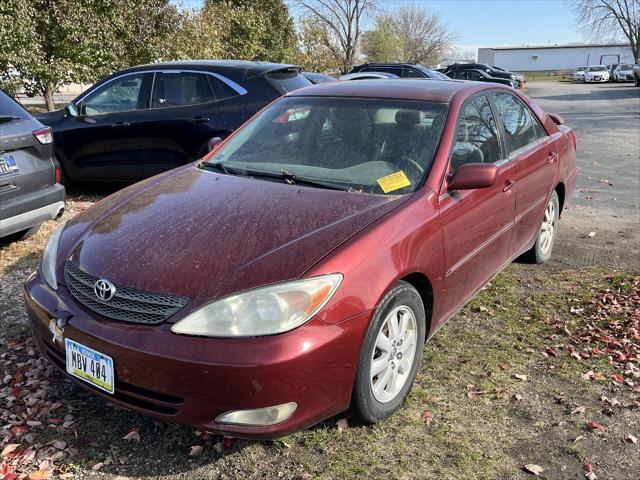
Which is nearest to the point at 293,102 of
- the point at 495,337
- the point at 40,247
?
the point at 495,337

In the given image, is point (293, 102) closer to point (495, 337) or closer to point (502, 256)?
point (502, 256)

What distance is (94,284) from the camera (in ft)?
8.25

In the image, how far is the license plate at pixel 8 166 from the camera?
175 inches

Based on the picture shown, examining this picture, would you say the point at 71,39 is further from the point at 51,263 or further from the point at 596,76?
the point at 596,76

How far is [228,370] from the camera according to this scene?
2.15 meters

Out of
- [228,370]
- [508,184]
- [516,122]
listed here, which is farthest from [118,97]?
A: [228,370]

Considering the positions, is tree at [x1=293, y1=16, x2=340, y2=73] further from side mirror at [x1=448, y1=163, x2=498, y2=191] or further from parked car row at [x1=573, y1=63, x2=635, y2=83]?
side mirror at [x1=448, y1=163, x2=498, y2=191]

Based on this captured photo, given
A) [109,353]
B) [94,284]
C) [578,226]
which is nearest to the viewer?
[109,353]

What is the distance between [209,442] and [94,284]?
0.90 meters

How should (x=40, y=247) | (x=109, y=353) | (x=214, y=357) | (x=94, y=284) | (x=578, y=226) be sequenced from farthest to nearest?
(x=578, y=226) → (x=40, y=247) → (x=94, y=284) → (x=109, y=353) → (x=214, y=357)

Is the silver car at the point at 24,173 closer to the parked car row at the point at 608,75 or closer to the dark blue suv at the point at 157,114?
the dark blue suv at the point at 157,114

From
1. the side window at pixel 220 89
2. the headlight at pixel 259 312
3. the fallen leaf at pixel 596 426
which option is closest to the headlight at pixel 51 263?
the headlight at pixel 259 312

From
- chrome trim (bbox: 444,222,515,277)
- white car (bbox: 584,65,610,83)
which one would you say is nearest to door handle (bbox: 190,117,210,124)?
chrome trim (bbox: 444,222,515,277)

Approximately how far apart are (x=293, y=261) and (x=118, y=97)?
5297 mm
